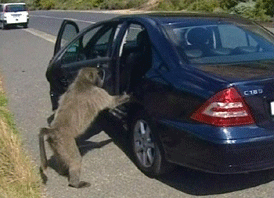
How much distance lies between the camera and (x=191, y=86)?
4355 mm

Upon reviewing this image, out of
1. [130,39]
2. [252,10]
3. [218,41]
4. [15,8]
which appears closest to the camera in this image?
[218,41]

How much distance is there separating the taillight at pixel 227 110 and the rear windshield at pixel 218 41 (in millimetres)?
623

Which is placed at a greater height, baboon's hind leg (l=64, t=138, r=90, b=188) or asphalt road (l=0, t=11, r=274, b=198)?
baboon's hind leg (l=64, t=138, r=90, b=188)

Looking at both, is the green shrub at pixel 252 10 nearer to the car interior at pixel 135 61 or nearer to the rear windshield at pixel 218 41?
the rear windshield at pixel 218 41

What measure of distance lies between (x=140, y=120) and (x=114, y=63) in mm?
904

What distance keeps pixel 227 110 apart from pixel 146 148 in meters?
1.20

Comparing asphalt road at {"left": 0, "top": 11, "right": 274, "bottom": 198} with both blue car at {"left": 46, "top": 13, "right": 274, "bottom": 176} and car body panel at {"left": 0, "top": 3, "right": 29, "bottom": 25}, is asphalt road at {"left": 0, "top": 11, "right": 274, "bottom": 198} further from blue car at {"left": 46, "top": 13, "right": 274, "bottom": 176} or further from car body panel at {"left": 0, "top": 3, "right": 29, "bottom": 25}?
car body panel at {"left": 0, "top": 3, "right": 29, "bottom": 25}

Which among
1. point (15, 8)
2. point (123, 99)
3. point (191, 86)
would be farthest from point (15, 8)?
point (191, 86)

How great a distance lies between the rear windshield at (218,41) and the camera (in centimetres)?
486

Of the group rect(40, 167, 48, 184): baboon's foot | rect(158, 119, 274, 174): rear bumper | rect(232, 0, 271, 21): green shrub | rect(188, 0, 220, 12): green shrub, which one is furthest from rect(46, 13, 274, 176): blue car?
rect(188, 0, 220, 12): green shrub

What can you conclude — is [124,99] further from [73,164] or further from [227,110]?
[227,110]

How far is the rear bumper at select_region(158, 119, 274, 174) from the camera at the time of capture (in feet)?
13.4

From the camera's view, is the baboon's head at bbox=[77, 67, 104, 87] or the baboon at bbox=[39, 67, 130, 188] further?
the baboon's head at bbox=[77, 67, 104, 87]

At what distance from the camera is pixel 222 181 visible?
4.91 meters
